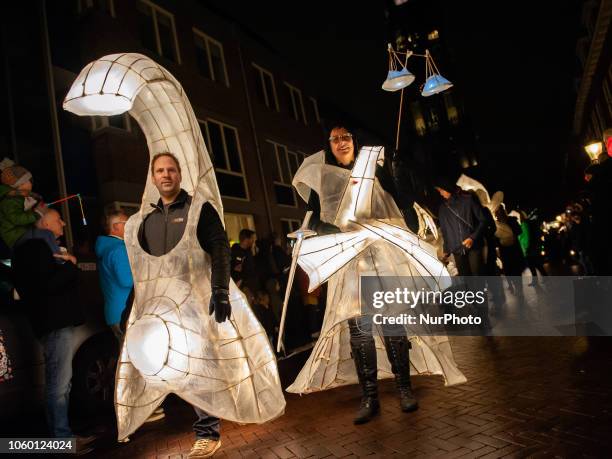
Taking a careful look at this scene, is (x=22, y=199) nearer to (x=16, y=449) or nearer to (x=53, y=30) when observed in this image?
(x=16, y=449)

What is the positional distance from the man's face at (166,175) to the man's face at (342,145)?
1.40 meters

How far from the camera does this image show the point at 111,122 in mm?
12953

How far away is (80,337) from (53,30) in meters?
10.7

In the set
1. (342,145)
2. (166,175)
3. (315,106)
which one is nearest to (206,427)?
(166,175)

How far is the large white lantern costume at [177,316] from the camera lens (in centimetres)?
312

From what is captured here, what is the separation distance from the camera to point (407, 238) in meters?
3.79

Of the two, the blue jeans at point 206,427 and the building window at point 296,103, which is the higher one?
the building window at point 296,103

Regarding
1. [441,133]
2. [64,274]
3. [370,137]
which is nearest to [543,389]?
[370,137]

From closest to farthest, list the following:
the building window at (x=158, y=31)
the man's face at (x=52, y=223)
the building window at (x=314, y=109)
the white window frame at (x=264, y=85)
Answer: the man's face at (x=52, y=223), the building window at (x=158, y=31), the white window frame at (x=264, y=85), the building window at (x=314, y=109)

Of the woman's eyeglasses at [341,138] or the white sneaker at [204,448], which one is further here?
the woman's eyeglasses at [341,138]

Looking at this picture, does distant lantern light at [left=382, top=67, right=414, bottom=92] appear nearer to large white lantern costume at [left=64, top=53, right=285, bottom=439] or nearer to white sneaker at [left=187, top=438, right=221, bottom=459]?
large white lantern costume at [left=64, top=53, right=285, bottom=439]

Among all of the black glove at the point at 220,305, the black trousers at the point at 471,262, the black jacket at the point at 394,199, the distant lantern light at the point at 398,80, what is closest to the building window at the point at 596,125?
the black trousers at the point at 471,262

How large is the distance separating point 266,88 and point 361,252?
61.8 feet

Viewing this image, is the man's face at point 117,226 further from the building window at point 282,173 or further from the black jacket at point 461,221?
the building window at point 282,173
